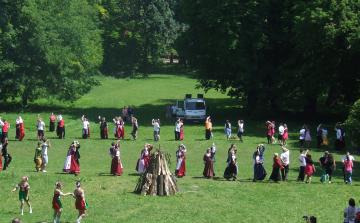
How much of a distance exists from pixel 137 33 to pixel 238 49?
42790 mm

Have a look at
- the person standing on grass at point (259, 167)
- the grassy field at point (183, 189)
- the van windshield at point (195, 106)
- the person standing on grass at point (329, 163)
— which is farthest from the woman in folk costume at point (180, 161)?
the van windshield at point (195, 106)

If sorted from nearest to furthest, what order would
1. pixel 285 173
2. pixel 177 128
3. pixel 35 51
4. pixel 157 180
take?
pixel 157 180 → pixel 285 173 → pixel 177 128 → pixel 35 51

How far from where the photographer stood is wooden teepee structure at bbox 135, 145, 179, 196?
18062 mm

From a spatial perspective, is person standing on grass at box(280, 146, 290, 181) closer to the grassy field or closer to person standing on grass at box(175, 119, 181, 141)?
the grassy field

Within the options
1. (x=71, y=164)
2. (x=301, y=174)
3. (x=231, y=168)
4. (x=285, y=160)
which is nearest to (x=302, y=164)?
(x=301, y=174)

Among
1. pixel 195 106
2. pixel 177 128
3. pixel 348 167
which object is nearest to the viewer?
pixel 348 167

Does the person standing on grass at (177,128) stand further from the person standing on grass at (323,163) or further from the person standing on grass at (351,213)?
the person standing on grass at (351,213)

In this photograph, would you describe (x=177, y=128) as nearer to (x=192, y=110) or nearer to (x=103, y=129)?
(x=103, y=129)

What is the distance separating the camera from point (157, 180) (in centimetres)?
1814

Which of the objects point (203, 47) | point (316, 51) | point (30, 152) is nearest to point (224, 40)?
point (203, 47)

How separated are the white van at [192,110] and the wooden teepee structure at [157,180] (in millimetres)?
21729

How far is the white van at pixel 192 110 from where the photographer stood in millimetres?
39938

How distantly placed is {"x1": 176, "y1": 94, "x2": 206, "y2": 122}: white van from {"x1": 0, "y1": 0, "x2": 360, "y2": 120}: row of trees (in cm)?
307

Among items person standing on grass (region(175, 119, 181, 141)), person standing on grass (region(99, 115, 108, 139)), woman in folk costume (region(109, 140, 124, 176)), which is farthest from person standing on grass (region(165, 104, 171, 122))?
woman in folk costume (region(109, 140, 124, 176))
